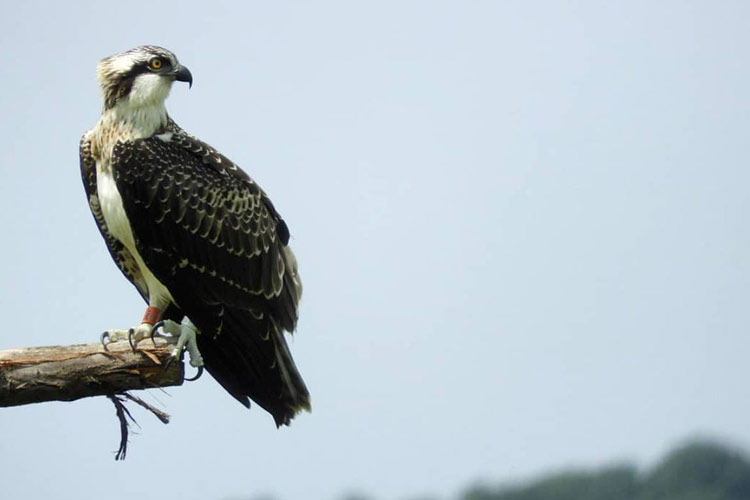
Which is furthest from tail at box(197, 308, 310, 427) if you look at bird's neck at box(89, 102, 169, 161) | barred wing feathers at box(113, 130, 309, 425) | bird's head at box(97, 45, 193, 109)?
bird's head at box(97, 45, 193, 109)

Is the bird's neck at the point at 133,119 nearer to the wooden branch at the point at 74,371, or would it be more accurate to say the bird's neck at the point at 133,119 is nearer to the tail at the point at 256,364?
the tail at the point at 256,364

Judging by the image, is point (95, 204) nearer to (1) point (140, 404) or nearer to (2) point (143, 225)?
(2) point (143, 225)

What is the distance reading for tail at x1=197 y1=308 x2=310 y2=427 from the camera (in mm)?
8094

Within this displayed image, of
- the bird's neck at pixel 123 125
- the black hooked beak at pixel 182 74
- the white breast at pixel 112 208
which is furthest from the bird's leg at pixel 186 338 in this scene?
the black hooked beak at pixel 182 74

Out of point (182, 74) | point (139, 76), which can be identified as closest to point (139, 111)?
point (139, 76)

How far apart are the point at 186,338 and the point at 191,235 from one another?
82 cm

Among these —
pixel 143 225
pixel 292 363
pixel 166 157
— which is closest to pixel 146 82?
pixel 166 157

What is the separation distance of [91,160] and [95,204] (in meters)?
0.34

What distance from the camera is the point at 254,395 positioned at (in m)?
8.24

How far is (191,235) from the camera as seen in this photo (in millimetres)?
8172

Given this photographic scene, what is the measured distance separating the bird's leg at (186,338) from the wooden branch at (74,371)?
0.33m

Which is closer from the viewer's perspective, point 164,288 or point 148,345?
point 148,345

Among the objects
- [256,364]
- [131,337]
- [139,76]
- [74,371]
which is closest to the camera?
[74,371]

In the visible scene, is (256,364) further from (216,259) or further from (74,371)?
(74,371)
